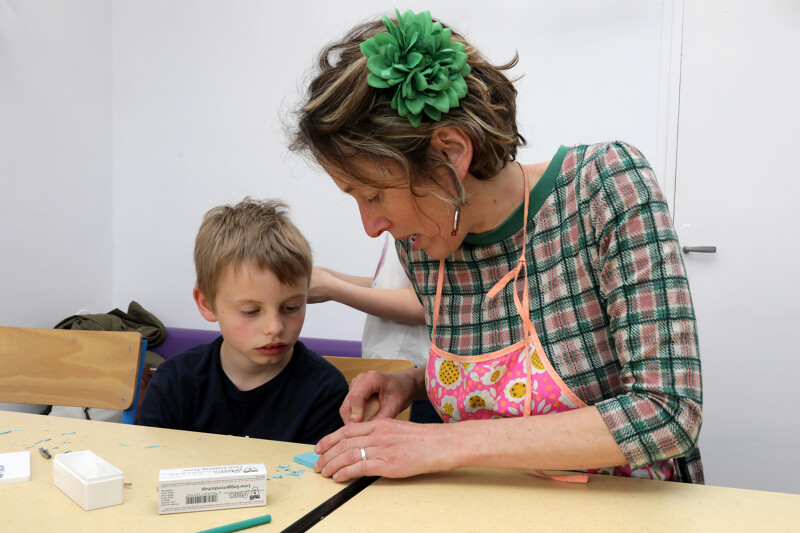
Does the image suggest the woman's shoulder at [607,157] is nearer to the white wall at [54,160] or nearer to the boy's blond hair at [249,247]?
the boy's blond hair at [249,247]

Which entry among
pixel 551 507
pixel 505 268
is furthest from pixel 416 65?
pixel 551 507

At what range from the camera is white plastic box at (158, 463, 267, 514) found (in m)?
0.85

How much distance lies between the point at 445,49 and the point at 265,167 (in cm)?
261

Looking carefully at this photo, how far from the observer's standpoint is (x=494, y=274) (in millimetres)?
1170

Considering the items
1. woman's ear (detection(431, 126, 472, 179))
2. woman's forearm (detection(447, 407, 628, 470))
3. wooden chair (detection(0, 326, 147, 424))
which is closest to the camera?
woman's forearm (detection(447, 407, 628, 470))

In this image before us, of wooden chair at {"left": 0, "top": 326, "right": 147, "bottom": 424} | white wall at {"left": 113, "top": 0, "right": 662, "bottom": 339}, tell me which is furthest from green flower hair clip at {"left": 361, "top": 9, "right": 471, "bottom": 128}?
white wall at {"left": 113, "top": 0, "right": 662, "bottom": 339}

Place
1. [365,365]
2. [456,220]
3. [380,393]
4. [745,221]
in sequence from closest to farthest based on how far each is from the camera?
[456,220], [380,393], [365,365], [745,221]

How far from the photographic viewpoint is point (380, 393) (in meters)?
1.24

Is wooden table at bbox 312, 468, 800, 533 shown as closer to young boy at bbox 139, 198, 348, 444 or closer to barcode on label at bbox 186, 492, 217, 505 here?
barcode on label at bbox 186, 492, 217, 505

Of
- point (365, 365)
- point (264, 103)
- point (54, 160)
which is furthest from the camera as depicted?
point (264, 103)

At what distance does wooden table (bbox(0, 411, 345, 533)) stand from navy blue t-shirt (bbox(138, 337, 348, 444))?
0.85 ft

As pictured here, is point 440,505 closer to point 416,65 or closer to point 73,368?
point 416,65

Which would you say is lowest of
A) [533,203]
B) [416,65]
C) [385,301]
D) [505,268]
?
[385,301]

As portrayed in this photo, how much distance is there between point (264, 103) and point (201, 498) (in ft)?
9.34
